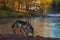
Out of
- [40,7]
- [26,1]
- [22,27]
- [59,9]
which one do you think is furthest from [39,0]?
[22,27]

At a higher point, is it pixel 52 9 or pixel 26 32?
pixel 26 32

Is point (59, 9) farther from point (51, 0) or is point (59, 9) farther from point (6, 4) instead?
point (6, 4)

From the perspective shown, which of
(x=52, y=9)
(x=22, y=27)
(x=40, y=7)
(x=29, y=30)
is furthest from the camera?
(x=52, y=9)

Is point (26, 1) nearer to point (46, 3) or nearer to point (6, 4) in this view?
point (6, 4)

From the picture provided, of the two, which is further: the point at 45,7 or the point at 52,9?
the point at 52,9

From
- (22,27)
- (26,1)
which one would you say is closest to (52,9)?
(26,1)

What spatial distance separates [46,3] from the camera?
60.3 m

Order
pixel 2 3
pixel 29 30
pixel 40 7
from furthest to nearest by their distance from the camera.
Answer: pixel 40 7 < pixel 2 3 < pixel 29 30

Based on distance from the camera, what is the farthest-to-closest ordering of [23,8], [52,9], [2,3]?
1. [52,9]
2. [23,8]
3. [2,3]

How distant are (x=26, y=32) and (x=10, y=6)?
35.1 meters

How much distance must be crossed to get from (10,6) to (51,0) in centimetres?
2036

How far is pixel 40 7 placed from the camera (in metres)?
58.5

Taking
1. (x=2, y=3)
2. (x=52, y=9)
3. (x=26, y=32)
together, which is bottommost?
(x=52, y=9)

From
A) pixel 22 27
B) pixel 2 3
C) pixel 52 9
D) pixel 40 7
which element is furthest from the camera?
pixel 52 9
